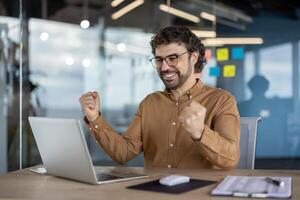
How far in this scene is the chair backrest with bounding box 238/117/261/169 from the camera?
2.34 metres

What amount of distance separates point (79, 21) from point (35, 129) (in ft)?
16.0

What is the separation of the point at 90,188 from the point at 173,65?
0.82 meters

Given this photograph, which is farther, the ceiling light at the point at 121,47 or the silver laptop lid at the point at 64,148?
the ceiling light at the point at 121,47

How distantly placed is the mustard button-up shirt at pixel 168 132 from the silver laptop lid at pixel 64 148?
44 cm

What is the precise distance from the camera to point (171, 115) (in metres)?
2.32

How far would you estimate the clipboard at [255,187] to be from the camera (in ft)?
4.55

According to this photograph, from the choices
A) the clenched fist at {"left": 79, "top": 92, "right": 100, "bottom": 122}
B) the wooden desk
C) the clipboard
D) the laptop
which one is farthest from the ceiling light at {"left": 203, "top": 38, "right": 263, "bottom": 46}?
the clipboard

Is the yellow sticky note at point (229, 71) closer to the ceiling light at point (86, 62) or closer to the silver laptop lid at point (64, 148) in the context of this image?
the ceiling light at point (86, 62)

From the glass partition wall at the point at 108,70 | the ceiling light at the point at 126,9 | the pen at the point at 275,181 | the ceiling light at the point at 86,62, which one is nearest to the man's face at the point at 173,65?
the pen at the point at 275,181

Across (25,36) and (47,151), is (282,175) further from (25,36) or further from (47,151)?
(25,36)

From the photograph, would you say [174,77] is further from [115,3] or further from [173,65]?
[115,3]

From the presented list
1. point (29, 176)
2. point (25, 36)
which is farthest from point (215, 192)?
point (25, 36)

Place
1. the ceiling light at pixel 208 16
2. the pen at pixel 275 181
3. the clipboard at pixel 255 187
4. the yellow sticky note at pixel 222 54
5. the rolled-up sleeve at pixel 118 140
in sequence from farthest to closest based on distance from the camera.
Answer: the ceiling light at pixel 208 16
the yellow sticky note at pixel 222 54
the rolled-up sleeve at pixel 118 140
the pen at pixel 275 181
the clipboard at pixel 255 187

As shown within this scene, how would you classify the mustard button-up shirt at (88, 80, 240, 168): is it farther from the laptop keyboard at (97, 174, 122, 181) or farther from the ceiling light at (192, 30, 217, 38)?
the ceiling light at (192, 30, 217, 38)
